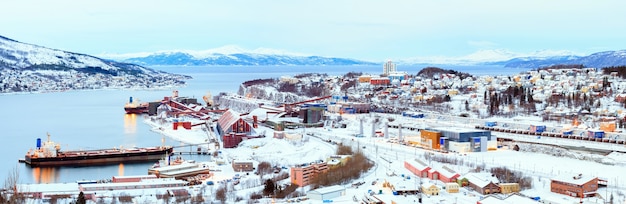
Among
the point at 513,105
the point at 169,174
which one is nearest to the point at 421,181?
the point at 169,174

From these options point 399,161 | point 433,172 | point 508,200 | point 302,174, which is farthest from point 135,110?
point 508,200

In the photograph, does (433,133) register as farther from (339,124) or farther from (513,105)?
(513,105)

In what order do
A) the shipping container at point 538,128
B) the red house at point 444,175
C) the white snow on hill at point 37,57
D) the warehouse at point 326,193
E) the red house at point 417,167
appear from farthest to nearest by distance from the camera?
the white snow on hill at point 37,57, the shipping container at point 538,128, the red house at point 417,167, the red house at point 444,175, the warehouse at point 326,193

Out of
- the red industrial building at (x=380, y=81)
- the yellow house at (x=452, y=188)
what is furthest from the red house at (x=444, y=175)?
the red industrial building at (x=380, y=81)

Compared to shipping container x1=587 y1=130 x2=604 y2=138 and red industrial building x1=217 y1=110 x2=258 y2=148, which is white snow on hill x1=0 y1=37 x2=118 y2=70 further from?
shipping container x1=587 y1=130 x2=604 y2=138

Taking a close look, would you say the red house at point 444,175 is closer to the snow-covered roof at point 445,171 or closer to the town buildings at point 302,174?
the snow-covered roof at point 445,171

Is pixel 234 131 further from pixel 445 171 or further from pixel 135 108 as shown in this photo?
pixel 135 108
